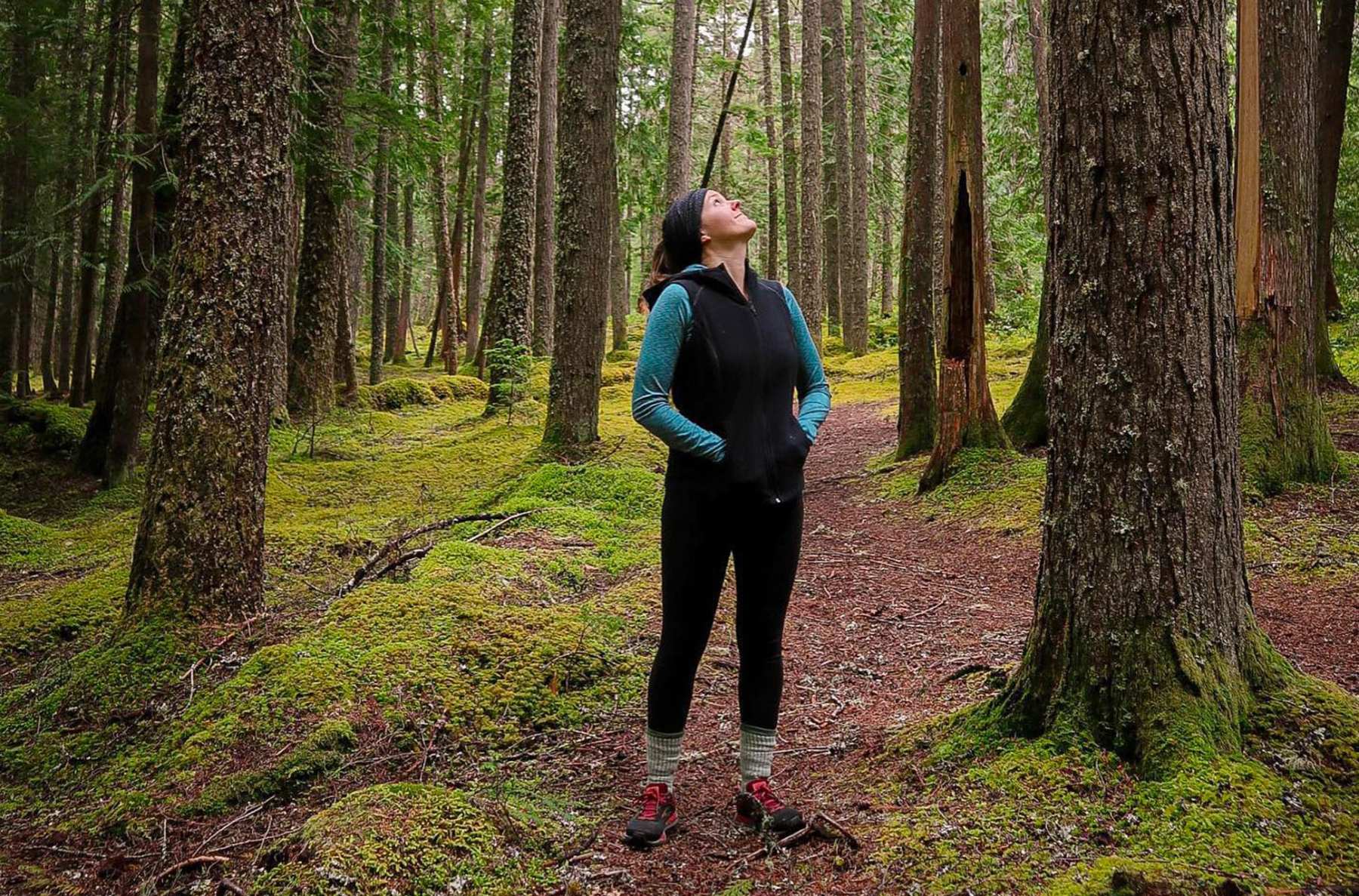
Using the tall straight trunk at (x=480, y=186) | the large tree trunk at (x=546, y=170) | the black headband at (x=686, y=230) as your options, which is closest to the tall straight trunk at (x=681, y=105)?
the large tree trunk at (x=546, y=170)

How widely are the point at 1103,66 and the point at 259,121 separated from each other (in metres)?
4.33

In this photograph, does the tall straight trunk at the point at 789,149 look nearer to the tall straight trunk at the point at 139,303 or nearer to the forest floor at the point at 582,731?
the tall straight trunk at the point at 139,303

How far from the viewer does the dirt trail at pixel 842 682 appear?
3.06 m

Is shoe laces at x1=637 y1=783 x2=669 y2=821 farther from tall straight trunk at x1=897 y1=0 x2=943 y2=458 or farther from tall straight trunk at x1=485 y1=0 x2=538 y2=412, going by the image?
tall straight trunk at x1=485 y1=0 x2=538 y2=412

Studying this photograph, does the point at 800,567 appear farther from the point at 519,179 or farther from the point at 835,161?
the point at 835,161

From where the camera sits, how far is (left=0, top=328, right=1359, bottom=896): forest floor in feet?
8.89

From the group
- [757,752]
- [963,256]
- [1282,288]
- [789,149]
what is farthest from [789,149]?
[757,752]

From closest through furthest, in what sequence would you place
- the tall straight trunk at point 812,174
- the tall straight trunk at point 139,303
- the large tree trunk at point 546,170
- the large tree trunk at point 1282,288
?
the large tree trunk at point 1282,288 < the tall straight trunk at point 139,303 < the large tree trunk at point 546,170 < the tall straight trunk at point 812,174

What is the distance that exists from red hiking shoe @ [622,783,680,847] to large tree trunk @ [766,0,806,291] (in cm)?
1862

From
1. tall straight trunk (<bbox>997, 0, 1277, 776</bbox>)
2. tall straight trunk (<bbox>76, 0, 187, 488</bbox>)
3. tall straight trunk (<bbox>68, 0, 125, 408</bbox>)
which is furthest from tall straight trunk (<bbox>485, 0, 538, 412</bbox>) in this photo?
tall straight trunk (<bbox>997, 0, 1277, 776</bbox>)

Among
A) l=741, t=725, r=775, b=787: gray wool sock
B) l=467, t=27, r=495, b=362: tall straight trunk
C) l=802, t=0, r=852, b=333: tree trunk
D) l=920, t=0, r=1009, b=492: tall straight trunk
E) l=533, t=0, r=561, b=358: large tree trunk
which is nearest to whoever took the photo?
l=741, t=725, r=775, b=787: gray wool sock

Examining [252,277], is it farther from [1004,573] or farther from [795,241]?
[795,241]

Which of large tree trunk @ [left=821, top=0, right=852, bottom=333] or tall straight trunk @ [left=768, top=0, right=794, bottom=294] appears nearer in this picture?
large tree trunk @ [left=821, top=0, right=852, bottom=333]

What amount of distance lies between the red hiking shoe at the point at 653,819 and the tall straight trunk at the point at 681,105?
11.7m
